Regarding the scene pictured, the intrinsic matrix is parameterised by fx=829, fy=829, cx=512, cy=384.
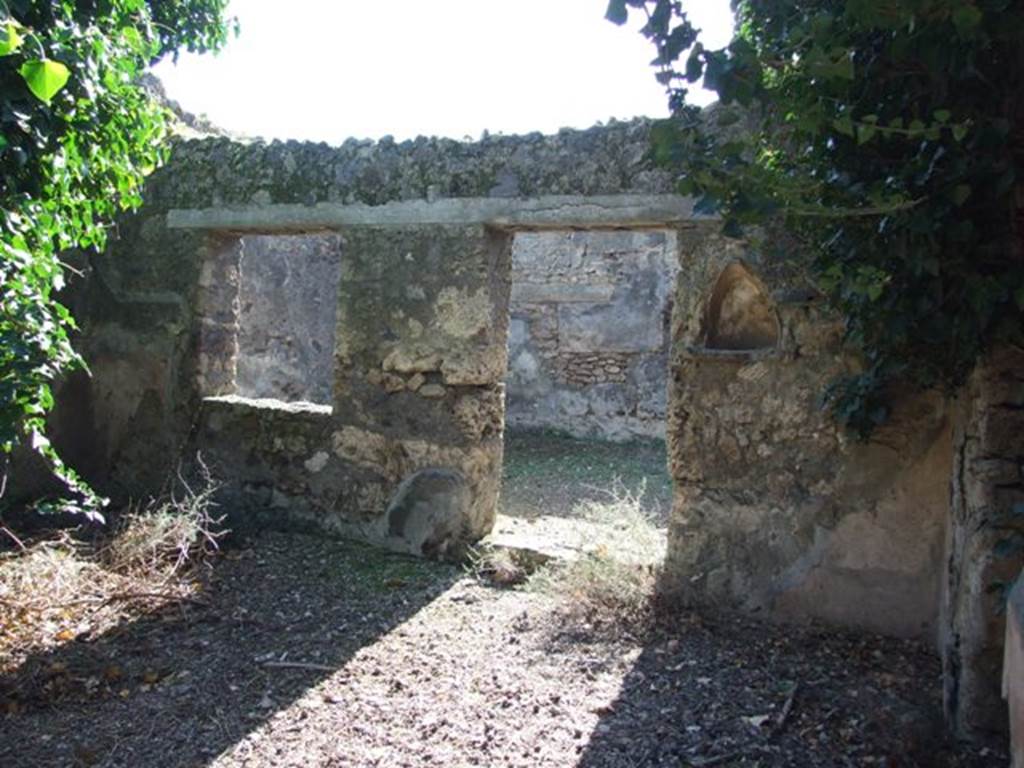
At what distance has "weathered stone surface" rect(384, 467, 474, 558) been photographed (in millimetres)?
4828

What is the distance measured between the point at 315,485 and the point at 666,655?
255 centimetres

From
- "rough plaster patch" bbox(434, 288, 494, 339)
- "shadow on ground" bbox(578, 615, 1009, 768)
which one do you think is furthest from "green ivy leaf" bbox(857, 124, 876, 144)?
"rough plaster patch" bbox(434, 288, 494, 339)

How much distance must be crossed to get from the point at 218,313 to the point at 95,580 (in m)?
2.09

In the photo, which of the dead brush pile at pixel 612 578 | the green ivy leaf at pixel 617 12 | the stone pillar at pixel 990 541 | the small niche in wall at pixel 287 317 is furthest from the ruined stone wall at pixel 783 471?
the small niche in wall at pixel 287 317

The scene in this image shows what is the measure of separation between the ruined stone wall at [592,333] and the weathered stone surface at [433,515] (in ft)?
18.1

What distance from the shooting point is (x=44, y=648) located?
11.9 feet

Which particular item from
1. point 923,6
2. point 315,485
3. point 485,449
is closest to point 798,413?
point 485,449

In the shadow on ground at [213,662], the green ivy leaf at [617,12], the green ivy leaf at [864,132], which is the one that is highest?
the green ivy leaf at [617,12]

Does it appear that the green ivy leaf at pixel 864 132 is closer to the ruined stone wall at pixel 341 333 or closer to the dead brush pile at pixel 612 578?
the ruined stone wall at pixel 341 333

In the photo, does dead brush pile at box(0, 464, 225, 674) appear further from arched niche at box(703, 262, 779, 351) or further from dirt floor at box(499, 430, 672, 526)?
arched niche at box(703, 262, 779, 351)

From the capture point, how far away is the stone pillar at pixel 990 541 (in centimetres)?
261

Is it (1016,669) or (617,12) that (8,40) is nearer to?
(617,12)

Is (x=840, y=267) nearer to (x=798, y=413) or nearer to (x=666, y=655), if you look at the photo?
(x=798, y=413)

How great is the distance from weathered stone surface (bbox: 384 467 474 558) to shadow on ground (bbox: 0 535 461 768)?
117 millimetres
